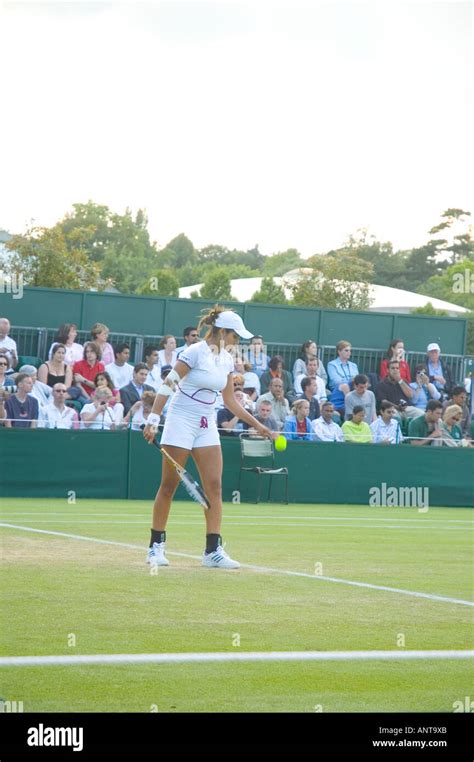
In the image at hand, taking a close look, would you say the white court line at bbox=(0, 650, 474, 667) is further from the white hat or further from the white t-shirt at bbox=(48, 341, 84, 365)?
the white t-shirt at bbox=(48, 341, 84, 365)

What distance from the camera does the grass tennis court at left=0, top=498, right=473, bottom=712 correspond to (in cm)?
Answer: 670

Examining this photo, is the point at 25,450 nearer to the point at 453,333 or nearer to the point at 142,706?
the point at 453,333

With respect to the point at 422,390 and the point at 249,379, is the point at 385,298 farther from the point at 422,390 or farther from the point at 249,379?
the point at 249,379

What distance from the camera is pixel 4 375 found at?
21406 millimetres

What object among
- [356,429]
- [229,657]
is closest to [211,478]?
[229,657]

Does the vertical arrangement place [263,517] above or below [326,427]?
below

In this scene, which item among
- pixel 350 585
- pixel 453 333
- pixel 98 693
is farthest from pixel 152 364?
pixel 98 693

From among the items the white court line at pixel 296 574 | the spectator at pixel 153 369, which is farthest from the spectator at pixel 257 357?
the white court line at pixel 296 574

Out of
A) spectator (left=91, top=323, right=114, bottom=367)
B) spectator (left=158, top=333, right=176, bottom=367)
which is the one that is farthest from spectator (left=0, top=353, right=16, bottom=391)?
spectator (left=158, top=333, right=176, bottom=367)

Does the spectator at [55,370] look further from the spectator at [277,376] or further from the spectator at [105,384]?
the spectator at [277,376]

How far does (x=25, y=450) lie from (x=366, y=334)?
1075cm

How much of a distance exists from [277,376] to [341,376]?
6.10ft

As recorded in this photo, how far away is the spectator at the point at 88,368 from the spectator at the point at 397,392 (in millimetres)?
6116
